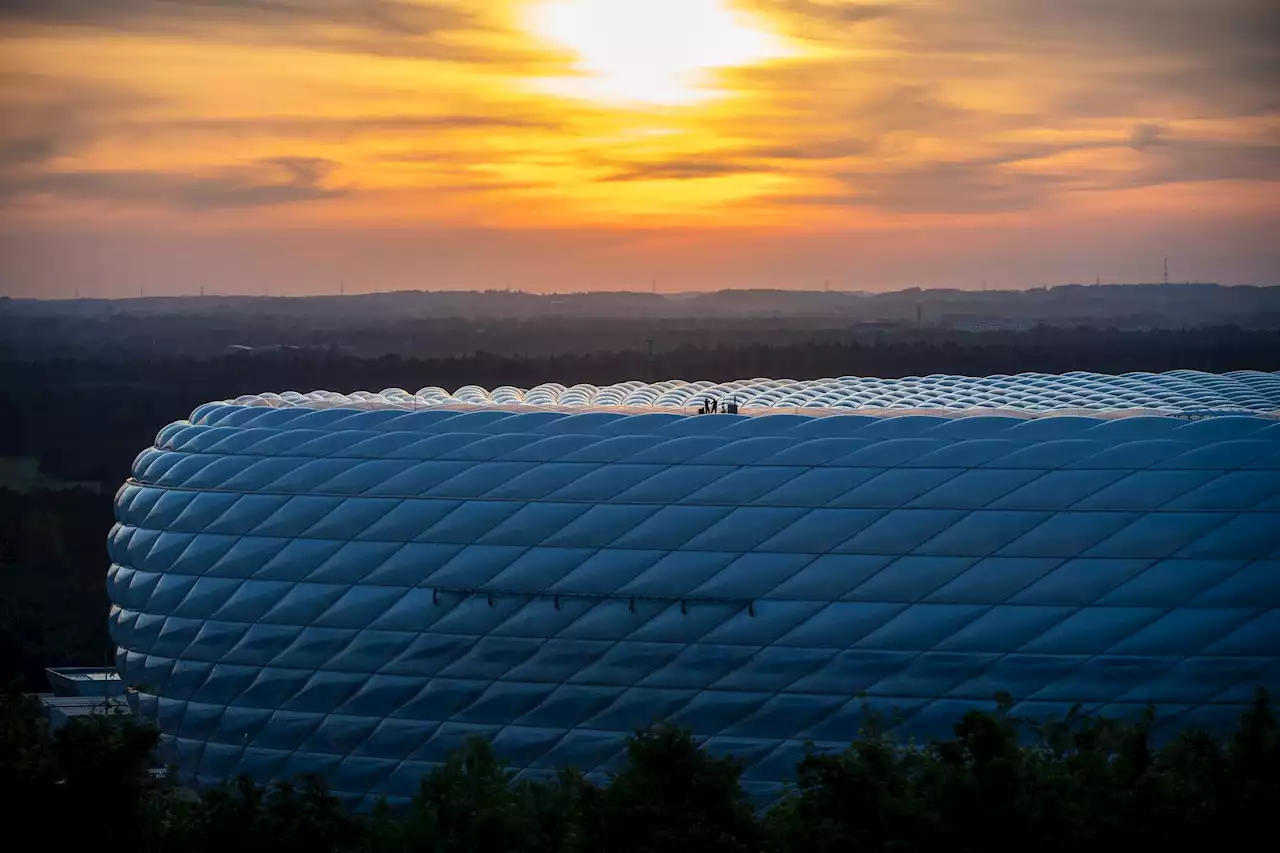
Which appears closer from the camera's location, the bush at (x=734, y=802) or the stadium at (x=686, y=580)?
the bush at (x=734, y=802)

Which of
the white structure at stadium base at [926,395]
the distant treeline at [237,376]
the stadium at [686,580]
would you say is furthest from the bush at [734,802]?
the distant treeline at [237,376]

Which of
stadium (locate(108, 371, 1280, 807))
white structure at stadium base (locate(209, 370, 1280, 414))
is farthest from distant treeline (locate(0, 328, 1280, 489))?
stadium (locate(108, 371, 1280, 807))

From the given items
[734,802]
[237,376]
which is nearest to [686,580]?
[734,802]

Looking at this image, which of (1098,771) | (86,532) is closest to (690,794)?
(1098,771)

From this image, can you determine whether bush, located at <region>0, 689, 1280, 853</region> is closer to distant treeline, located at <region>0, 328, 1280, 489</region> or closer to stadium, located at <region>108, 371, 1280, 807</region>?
stadium, located at <region>108, 371, 1280, 807</region>

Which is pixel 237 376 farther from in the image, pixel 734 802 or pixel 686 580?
pixel 734 802

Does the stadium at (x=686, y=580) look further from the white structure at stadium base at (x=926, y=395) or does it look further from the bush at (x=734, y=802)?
the bush at (x=734, y=802)

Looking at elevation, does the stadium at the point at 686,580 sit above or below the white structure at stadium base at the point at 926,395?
below
